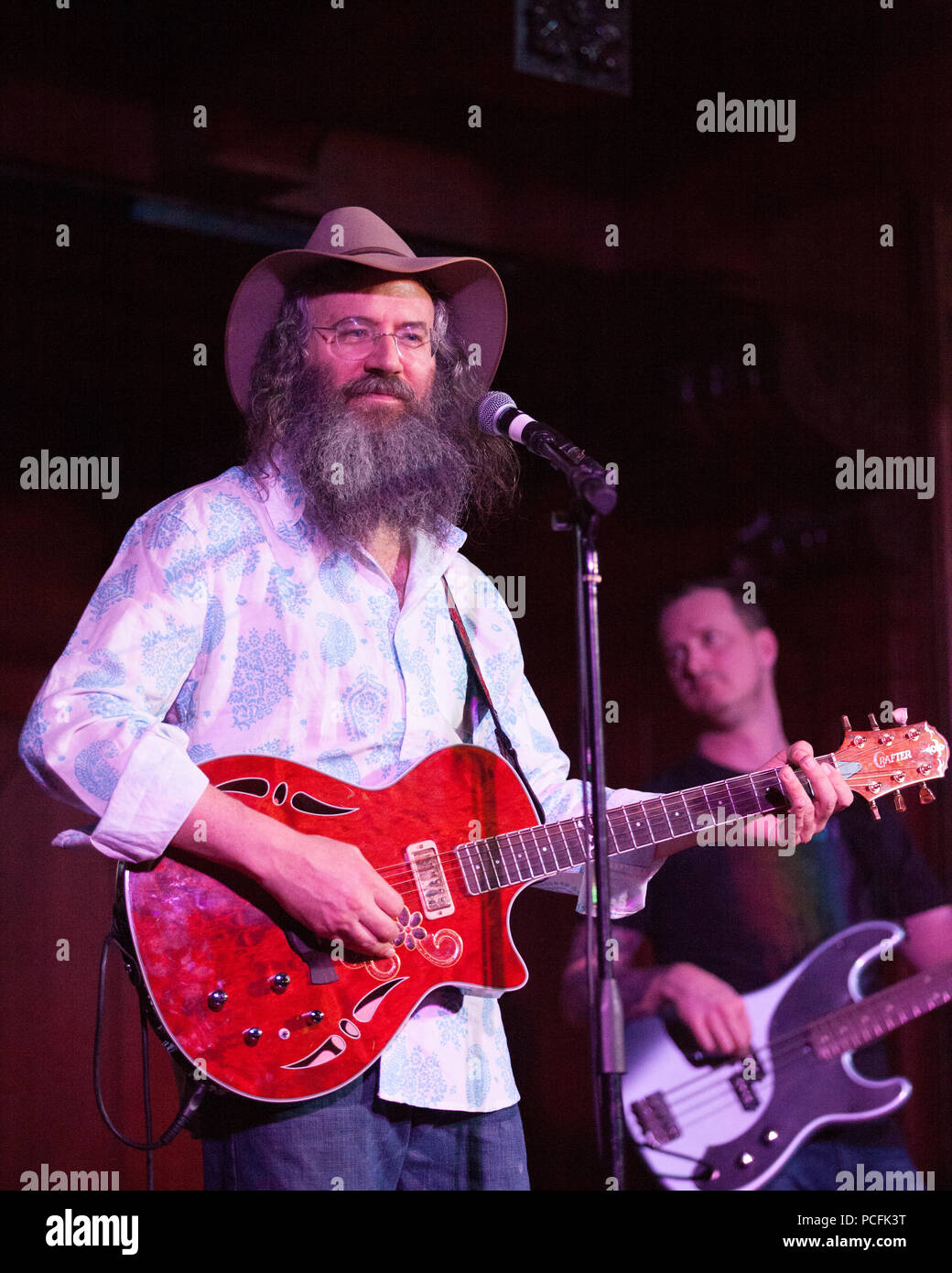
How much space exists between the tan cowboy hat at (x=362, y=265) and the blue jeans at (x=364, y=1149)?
1.45 metres

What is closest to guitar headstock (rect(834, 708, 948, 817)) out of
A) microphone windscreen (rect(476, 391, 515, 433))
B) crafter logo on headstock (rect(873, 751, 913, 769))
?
crafter logo on headstock (rect(873, 751, 913, 769))

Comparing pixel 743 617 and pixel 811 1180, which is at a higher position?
pixel 743 617

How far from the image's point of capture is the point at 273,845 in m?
2.13

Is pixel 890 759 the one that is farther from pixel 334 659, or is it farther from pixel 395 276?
pixel 395 276

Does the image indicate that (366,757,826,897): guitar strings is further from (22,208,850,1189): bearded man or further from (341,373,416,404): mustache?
(341,373,416,404): mustache

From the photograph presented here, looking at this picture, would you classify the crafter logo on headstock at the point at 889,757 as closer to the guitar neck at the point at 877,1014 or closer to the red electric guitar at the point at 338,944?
the red electric guitar at the point at 338,944

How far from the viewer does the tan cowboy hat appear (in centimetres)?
264

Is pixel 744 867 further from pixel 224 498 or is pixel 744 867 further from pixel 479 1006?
pixel 224 498

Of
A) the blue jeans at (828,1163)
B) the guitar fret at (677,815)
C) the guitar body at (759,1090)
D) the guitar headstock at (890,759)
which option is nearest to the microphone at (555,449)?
the guitar fret at (677,815)

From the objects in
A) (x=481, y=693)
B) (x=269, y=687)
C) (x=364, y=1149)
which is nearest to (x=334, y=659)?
(x=269, y=687)
